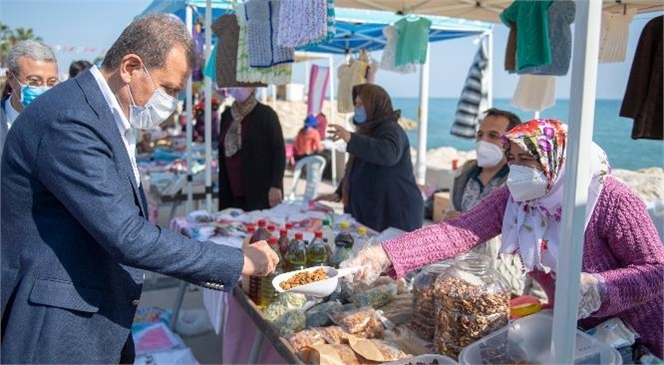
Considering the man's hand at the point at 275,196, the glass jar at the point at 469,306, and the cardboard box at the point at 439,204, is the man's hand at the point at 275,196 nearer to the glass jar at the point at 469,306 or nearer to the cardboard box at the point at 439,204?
the glass jar at the point at 469,306

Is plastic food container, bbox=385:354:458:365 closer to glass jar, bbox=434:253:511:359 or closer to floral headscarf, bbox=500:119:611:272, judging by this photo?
glass jar, bbox=434:253:511:359

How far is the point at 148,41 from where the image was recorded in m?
1.47

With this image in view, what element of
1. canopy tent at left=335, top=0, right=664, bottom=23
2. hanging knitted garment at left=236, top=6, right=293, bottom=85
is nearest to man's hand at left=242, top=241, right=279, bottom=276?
hanging knitted garment at left=236, top=6, right=293, bottom=85

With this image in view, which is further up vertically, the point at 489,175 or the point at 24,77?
the point at 24,77

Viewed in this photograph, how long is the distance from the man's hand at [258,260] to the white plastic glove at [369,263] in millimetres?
280

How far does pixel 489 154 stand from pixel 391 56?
3223 millimetres

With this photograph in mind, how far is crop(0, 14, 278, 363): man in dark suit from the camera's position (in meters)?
1.37

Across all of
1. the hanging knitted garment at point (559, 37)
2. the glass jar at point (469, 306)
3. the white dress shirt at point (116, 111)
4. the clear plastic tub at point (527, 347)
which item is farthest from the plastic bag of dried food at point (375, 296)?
the hanging knitted garment at point (559, 37)

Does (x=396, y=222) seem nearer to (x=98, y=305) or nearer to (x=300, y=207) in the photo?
(x=300, y=207)

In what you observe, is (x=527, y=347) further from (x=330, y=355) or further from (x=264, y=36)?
(x=264, y=36)

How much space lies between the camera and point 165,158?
272 inches

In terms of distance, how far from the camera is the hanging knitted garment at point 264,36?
3.56m

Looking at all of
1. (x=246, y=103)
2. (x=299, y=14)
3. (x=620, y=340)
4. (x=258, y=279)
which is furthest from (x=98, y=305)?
(x=246, y=103)

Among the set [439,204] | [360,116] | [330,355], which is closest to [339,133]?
[360,116]
